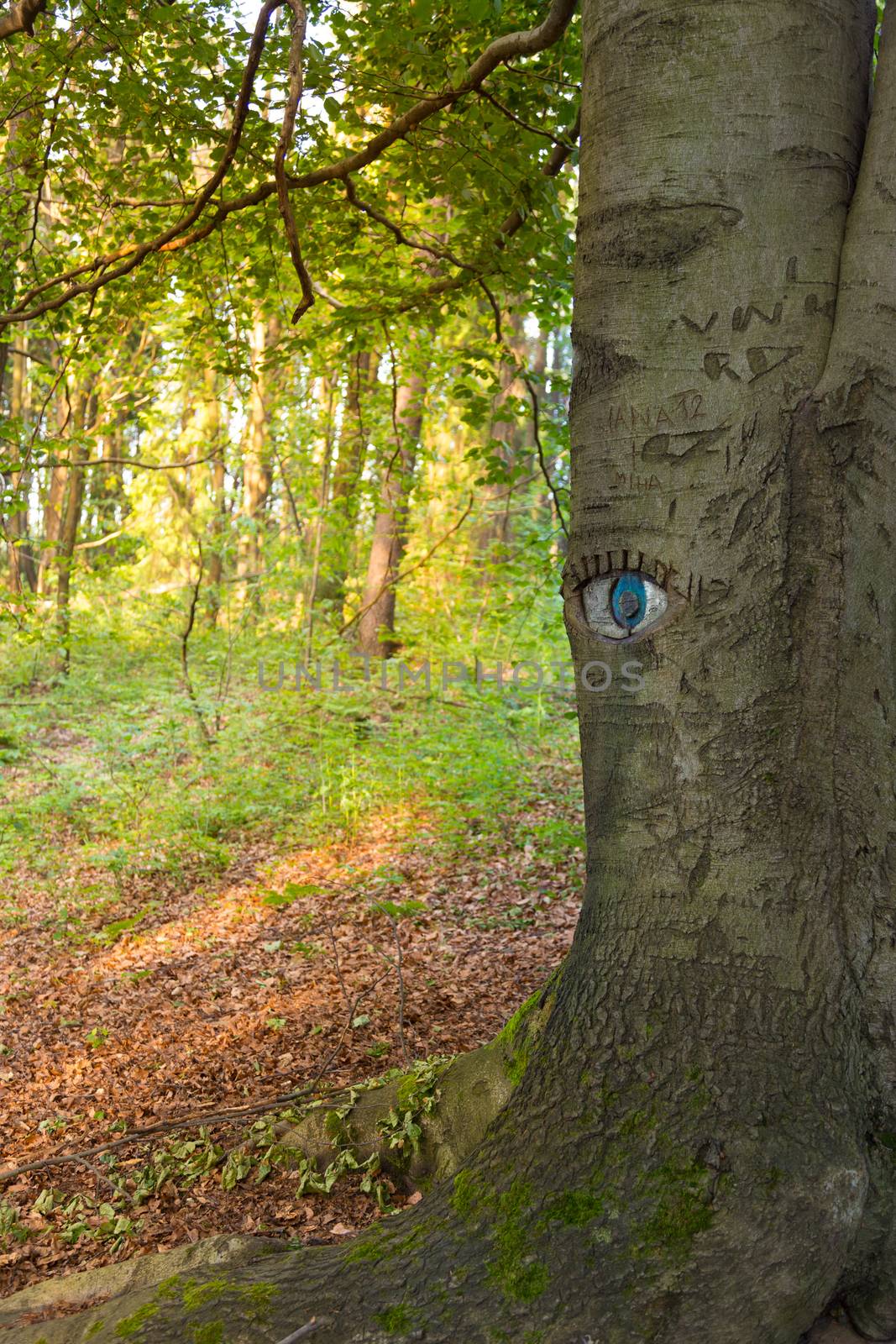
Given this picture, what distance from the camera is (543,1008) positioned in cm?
236

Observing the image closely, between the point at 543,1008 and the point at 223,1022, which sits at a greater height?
the point at 543,1008

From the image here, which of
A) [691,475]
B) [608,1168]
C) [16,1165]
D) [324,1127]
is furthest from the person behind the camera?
[16,1165]

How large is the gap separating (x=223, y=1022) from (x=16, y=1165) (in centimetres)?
112

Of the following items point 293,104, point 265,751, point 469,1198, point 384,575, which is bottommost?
point 469,1198

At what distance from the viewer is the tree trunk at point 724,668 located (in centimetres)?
189

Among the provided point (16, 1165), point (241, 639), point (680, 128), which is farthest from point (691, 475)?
point (241, 639)

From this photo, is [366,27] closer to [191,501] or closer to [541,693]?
[541,693]

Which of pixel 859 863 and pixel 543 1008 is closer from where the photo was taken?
pixel 859 863

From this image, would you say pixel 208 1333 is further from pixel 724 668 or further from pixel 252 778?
pixel 252 778

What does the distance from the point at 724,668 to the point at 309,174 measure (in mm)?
3085

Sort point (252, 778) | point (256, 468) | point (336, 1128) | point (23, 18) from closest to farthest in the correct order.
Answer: point (336, 1128) < point (23, 18) < point (252, 778) < point (256, 468)

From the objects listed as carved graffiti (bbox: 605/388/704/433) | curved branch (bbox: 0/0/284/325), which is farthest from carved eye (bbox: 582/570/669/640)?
curved branch (bbox: 0/0/284/325)

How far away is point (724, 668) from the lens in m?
1.98

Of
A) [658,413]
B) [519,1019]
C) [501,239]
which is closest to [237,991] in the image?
[519,1019]
